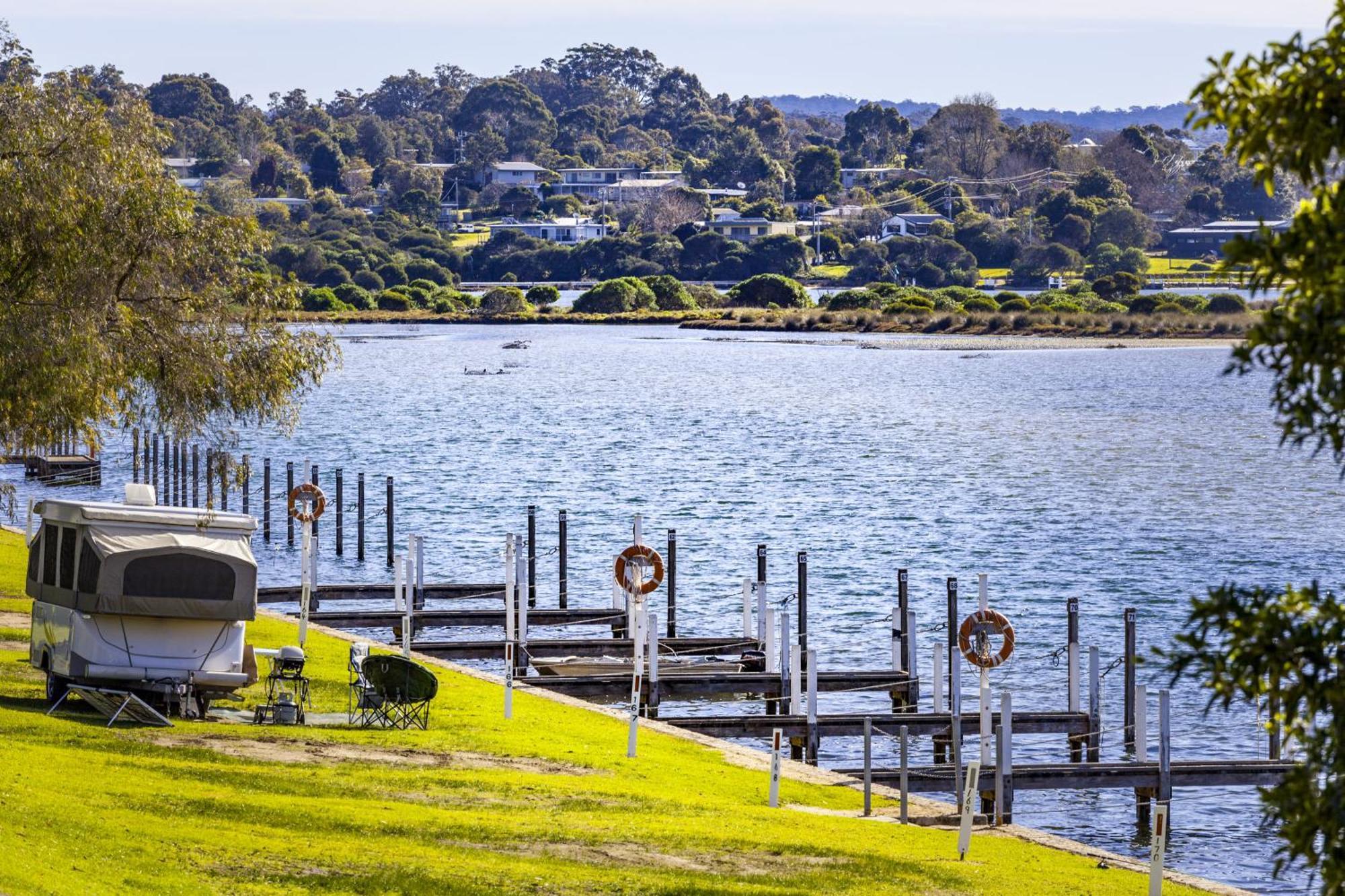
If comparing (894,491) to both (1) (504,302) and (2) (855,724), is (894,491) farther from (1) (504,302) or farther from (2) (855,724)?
(1) (504,302)

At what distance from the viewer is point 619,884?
49.9 ft

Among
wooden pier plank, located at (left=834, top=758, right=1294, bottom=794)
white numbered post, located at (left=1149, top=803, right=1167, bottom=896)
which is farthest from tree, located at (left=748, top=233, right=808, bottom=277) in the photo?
white numbered post, located at (left=1149, top=803, right=1167, bottom=896)

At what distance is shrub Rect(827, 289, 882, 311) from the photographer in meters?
152

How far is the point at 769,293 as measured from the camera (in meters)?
162

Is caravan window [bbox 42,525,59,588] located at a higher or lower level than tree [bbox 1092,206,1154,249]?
lower

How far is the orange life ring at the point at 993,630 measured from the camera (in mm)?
21812

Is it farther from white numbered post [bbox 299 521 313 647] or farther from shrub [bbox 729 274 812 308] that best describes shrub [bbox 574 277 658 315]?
white numbered post [bbox 299 521 313 647]

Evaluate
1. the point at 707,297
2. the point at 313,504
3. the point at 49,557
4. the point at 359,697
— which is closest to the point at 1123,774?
the point at 359,697

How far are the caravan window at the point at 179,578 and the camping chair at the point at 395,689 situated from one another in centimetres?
194

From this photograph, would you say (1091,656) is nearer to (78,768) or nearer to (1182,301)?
(78,768)

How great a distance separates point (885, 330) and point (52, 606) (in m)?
128

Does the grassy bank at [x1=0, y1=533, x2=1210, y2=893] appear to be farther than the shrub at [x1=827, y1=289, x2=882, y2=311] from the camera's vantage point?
No

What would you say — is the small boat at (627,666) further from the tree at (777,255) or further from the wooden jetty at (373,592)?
the tree at (777,255)

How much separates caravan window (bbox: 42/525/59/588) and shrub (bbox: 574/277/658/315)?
14230 cm
